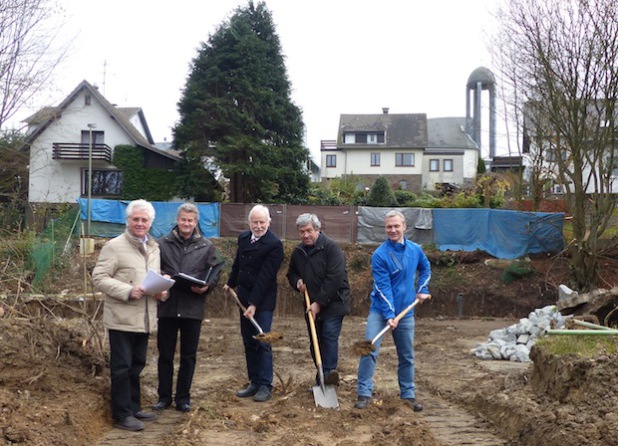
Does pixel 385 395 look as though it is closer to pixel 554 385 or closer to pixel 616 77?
pixel 554 385

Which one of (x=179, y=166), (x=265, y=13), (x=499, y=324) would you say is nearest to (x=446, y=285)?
(x=499, y=324)

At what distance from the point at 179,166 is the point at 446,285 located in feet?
56.8

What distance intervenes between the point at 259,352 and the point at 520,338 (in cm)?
607

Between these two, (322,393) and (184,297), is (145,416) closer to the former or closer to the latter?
(184,297)

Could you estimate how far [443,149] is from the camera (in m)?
55.7

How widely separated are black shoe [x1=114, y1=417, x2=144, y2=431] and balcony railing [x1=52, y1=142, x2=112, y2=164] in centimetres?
3079

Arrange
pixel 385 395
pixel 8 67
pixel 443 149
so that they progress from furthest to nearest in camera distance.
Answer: pixel 443 149
pixel 8 67
pixel 385 395

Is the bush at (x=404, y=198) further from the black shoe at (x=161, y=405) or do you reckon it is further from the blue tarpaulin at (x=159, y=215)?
the black shoe at (x=161, y=405)

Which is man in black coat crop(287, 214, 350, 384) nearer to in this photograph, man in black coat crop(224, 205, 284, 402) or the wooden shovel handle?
the wooden shovel handle

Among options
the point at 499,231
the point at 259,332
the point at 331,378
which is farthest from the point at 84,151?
the point at 331,378

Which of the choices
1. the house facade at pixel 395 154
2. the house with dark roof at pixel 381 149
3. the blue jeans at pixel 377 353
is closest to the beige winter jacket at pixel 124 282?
the blue jeans at pixel 377 353

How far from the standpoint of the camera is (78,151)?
3419 cm

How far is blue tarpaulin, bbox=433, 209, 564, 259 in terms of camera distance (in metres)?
19.0

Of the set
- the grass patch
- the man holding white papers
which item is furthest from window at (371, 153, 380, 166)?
the man holding white papers
